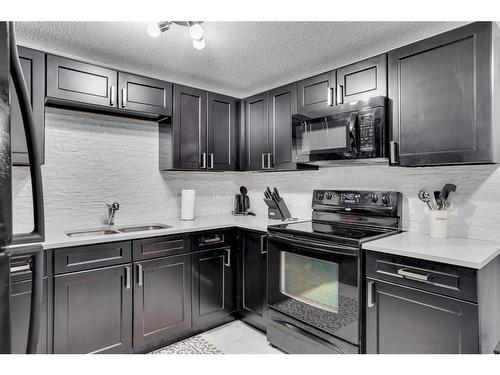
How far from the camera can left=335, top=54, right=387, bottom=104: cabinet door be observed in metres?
2.09

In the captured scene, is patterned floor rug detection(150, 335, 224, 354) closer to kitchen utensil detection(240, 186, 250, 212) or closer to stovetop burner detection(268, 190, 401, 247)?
stovetop burner detection(268, 190, 401, 247)

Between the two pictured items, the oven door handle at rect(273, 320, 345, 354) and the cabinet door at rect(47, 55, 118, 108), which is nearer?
the oven door handle at rect(273, 320, 345, 354)

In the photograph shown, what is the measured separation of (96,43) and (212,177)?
167 centimetres

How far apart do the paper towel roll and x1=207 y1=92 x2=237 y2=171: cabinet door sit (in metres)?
0.33

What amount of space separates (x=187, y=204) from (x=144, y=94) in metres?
1.08

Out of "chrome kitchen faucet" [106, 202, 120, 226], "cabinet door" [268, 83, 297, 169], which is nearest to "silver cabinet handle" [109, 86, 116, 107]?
"chrome kitchen faucet" [106, 202, 120, 226]

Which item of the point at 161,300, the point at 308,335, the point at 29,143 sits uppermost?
the point at 29,143

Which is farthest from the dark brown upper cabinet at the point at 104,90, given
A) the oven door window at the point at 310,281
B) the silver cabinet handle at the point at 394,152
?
the silver cabinet handle at the point at 394,152

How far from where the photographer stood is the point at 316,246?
206 cm

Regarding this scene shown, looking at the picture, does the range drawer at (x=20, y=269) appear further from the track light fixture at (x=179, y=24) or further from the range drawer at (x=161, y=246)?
the track light fixture at (x=179, y=24)

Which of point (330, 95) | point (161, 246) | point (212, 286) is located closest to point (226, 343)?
point (212, 286)

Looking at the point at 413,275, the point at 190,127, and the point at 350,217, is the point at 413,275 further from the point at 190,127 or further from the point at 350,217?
the point at 190,127

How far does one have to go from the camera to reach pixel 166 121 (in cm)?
284
